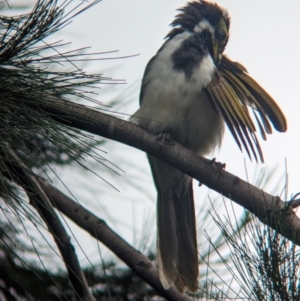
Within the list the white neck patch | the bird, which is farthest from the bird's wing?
the white neck patch

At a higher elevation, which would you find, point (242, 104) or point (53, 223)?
point (242, 104)

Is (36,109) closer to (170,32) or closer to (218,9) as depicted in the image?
(170,32)

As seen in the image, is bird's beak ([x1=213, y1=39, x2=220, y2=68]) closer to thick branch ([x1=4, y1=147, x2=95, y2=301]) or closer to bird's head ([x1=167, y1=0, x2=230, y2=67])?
bird's head ([x1=167, y1=0, x2=230, y2=67])

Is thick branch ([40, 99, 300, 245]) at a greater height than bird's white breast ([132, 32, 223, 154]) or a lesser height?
lesser

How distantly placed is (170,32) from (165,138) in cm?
126

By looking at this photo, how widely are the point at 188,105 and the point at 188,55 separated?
0.23 m

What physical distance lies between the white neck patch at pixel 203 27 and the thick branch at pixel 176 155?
45.2 inches

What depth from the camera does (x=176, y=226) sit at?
3.12 meters

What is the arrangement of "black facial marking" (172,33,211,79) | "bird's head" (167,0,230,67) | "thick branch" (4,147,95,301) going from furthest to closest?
"bird's head" (167,0,230,67), "black facial marking" (172,33,211,79), "thick branch" (4,147,95,301)

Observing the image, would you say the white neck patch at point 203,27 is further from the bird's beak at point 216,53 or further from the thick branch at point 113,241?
the thick branch at point 113,241

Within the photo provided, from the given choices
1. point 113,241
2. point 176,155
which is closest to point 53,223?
point 113,241

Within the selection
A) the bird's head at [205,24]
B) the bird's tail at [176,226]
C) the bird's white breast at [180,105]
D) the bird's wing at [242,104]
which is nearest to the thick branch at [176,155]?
the bird's wing at [242,104]

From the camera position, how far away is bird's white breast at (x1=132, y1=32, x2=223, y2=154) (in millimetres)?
2840

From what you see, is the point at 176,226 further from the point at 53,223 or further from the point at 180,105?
the point at 53,223
